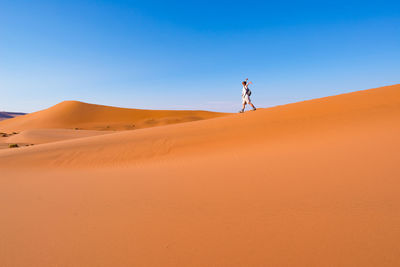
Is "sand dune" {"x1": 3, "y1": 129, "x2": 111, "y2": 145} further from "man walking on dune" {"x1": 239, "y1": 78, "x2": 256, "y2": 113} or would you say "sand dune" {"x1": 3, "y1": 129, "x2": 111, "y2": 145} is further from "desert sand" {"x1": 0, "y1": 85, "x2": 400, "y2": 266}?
"man walking on dune" {"x1": 239, "y1": 78, "x2": 256, "y2": 113}

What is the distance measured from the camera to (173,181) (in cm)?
337

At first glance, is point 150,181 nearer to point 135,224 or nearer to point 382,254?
point 135,224

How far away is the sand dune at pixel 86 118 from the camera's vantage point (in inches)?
1681

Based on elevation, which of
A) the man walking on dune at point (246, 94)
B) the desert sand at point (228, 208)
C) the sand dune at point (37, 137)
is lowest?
the desert sand at point (228, 208)

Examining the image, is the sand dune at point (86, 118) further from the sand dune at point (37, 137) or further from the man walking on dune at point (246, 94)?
the man walking on dune at point (246, 94)

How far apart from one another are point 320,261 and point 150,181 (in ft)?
8.57

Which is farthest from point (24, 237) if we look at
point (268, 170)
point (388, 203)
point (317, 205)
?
point (388, 203)

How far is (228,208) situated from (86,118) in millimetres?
56537

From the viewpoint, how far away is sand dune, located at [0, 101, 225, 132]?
42.7 m

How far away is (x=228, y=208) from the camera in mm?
2258

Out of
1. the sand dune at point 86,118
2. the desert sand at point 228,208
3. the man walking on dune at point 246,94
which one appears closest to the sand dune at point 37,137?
the desert sand at point 228,208

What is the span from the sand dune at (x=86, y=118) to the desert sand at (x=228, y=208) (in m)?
36.5

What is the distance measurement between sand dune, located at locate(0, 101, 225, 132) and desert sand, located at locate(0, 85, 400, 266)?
120 feet

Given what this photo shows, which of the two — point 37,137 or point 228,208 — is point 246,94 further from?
point 37,137
